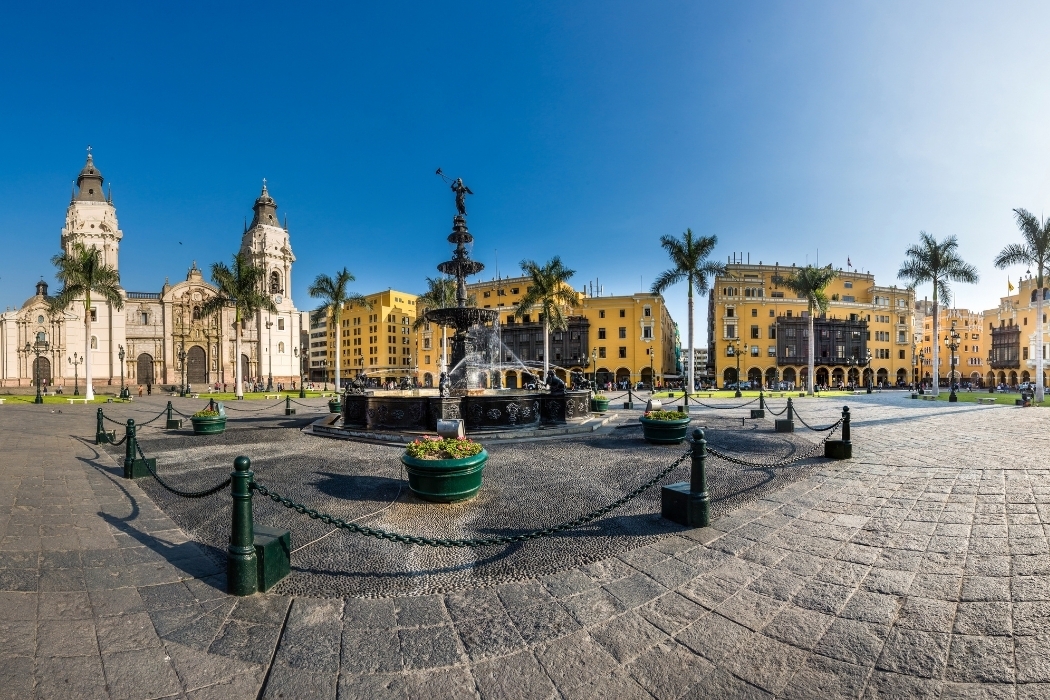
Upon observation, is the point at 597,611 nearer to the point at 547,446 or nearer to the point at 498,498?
the point at 498,498

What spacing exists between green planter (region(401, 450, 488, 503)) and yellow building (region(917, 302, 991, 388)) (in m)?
103

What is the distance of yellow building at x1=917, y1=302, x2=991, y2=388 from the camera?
79.6 m

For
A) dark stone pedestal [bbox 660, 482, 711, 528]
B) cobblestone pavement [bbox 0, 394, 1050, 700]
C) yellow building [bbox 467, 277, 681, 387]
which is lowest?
cobblestone pavement [bbox 0, 394, 1050, 700]

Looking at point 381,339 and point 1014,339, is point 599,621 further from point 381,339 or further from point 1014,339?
point 1014,339

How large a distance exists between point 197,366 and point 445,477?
66.8 meters

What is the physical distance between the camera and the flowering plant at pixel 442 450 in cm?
635

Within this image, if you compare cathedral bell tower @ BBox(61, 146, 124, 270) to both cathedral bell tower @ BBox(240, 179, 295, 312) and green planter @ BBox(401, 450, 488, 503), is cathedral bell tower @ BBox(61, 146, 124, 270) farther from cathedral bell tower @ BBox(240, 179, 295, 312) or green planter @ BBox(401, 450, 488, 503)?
green planter @ BBox(401, 450, 488, 503)

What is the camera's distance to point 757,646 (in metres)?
3.17

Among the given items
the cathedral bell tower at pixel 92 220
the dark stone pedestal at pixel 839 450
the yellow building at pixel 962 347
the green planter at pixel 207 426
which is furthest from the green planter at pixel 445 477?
the yellow building at pixel 962 347

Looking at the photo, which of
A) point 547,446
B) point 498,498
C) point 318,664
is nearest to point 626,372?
point 547,446

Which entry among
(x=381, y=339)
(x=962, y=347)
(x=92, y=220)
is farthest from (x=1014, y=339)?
(x=92, y=220)

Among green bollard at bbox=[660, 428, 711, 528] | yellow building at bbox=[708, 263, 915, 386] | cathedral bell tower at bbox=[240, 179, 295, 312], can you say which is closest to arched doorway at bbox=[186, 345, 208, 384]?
cathedral bell tower at bbox=[240, 179, 295, 312]

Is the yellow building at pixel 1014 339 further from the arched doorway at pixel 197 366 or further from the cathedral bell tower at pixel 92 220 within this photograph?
the cathedral bell tower at pixel 92 220

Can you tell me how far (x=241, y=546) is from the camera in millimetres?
3818
